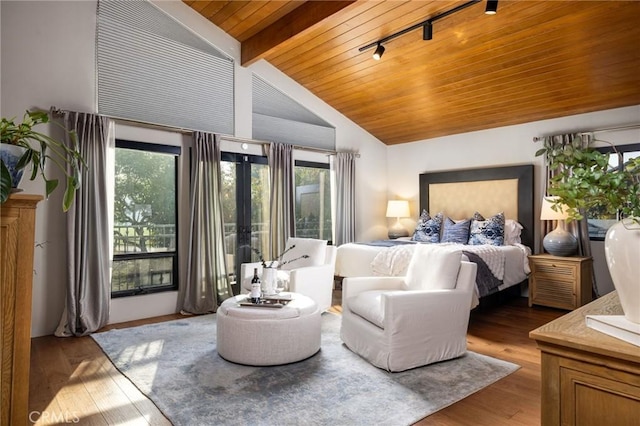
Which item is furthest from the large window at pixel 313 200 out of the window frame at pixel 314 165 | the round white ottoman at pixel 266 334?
the round white ottoman at pixel 266 334

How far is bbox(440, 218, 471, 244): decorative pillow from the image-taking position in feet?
17.6

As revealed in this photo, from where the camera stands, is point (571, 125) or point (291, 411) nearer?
point (291, 411)

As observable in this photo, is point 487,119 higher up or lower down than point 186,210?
higher up

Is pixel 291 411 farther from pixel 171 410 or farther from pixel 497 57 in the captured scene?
pixel 497 57

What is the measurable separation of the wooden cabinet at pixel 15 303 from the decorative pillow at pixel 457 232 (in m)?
4.93

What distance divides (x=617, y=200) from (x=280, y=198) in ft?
14.8

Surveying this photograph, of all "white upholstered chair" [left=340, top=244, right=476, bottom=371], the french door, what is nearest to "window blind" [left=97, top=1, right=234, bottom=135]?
the french door

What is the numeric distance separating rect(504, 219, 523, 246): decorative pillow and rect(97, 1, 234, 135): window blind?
385cm

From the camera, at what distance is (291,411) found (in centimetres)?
225

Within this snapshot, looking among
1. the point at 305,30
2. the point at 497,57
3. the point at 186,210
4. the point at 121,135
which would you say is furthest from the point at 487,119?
the point at 121,135

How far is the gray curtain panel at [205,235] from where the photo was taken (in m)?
4.57

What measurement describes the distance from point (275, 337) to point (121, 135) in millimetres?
2860

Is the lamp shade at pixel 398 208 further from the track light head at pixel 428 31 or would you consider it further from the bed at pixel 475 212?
the track light head at pixel 428 31

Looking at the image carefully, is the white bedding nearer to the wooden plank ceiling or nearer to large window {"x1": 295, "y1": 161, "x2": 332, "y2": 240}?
large window {"x1": 295, "y1": 161, "x2": 332, "y2": 240}
